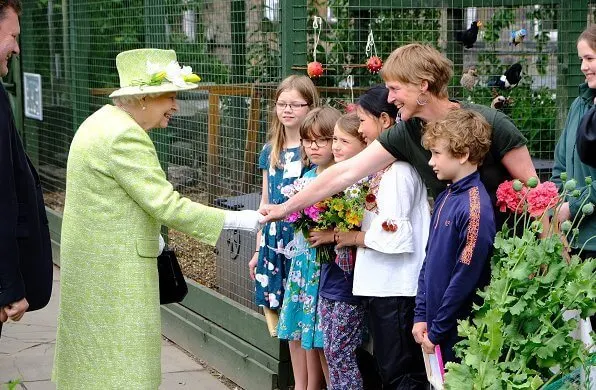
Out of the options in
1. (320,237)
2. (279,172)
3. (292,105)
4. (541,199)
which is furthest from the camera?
(279,172)

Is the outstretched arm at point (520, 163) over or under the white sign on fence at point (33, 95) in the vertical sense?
under

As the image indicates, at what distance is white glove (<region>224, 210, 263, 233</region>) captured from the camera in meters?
4.32

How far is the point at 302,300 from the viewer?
5.08 meters

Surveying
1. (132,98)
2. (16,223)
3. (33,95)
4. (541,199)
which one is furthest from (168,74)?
(33,95)

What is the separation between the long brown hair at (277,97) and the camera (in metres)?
5.15

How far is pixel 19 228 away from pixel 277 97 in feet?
5.51

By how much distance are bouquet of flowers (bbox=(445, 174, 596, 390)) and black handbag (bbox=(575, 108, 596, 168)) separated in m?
0.82

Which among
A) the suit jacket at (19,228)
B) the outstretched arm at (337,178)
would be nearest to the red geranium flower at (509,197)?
the outstretched arm at (337,178)

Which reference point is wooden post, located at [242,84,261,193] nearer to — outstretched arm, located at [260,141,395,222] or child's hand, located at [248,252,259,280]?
child's hand, located at [248,252,259,280]

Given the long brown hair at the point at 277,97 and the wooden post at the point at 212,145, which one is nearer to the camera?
the long brown hair at the point at 277,97

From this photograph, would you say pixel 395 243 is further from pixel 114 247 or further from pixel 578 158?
pixel 114 247

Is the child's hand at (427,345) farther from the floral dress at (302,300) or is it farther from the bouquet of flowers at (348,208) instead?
the floral dress at (302,300)

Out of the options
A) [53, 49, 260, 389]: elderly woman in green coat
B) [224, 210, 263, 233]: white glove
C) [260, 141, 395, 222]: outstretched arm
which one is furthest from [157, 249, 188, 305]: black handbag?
[260, 141, 395, 222]: outstretched arm

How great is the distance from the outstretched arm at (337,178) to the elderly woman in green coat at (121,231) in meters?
0.33
